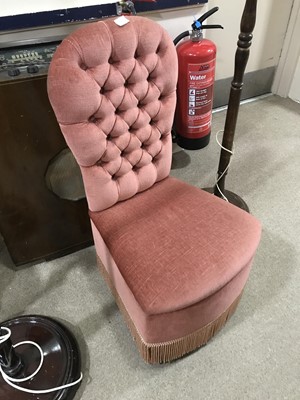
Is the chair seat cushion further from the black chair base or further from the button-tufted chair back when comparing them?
the black chair base

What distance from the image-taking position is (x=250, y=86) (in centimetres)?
262

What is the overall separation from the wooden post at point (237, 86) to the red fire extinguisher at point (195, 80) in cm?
31

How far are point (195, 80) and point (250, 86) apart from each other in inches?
47.1

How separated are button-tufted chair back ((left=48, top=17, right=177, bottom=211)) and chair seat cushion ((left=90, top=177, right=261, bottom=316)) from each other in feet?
0.37

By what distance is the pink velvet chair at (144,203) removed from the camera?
93 cm

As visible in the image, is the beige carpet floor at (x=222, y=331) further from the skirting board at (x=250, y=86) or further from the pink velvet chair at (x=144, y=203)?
the skirting board at (x=250, y=86)

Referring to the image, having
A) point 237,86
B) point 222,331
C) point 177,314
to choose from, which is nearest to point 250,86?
point 237,86

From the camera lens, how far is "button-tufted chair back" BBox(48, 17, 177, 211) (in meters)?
0.92

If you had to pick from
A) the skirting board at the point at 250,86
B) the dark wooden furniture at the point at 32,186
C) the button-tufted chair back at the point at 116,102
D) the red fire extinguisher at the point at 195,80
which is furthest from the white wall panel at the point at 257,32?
the dark wooden furniture at the point at 32,186

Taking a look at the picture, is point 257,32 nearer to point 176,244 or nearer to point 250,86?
point 250,86

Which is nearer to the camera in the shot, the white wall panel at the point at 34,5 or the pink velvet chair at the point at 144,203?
the pink velvet chair at the point at 144,203

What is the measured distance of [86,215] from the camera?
146cm

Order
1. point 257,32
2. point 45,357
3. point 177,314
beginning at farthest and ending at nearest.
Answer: point 257,32 → point 45,357 → point 177,314

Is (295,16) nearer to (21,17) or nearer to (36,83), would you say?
(21,17)
